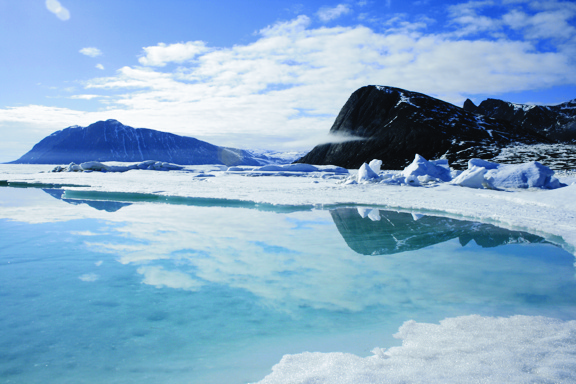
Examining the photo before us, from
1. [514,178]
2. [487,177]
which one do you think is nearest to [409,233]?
[487,177]

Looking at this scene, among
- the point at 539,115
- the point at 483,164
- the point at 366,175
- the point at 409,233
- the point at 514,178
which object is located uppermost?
the point at 539,115

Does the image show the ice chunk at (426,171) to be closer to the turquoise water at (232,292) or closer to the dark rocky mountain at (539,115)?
the turquoise water at (232,292)

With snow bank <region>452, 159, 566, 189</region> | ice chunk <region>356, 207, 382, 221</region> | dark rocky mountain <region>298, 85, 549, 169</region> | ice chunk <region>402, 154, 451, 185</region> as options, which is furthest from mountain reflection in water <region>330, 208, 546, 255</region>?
dark rocky mountain <region>298, 85, 549, 169</region>

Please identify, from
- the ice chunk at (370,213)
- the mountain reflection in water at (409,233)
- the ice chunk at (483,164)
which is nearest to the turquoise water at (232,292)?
the mountain reflection in water at (409,233)

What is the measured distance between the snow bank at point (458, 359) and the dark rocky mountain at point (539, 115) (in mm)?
187100

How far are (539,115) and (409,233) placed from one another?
20709cm

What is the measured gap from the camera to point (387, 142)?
8631cm

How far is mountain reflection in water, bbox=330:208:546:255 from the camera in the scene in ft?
26.6

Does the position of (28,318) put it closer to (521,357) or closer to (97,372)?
(97,372)

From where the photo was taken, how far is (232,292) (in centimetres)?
→ 514

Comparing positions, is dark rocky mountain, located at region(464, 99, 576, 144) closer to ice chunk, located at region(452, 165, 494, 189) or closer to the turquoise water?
ice chunk, located at region(452, 165, 494, 189)

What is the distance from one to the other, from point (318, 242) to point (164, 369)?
214 inches

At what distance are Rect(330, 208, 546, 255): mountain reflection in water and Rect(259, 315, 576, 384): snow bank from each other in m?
3.68

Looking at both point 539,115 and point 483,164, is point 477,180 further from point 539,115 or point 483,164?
point 539,115
